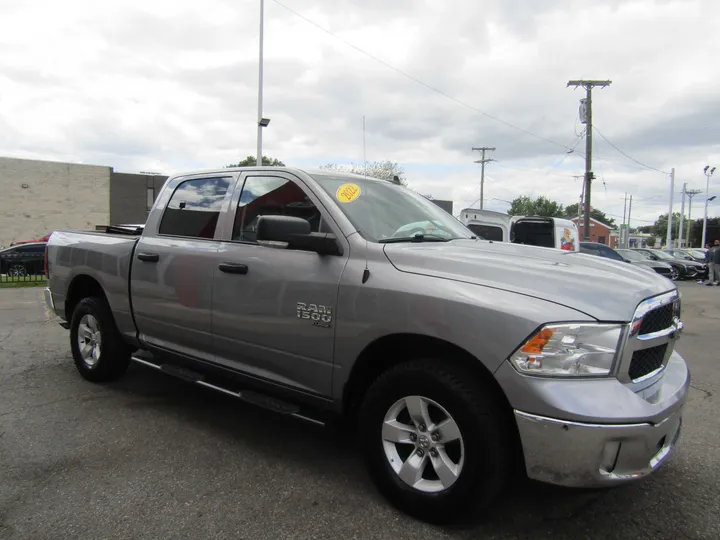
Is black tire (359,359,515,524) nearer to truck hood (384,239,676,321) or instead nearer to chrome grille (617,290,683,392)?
truck hood (384,239,676,321)

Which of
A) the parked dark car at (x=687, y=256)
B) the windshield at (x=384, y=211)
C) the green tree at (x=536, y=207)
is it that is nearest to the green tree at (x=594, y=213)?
the green tree at (x=536, y=207)

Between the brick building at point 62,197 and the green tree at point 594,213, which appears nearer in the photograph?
the brick building at point 62,197

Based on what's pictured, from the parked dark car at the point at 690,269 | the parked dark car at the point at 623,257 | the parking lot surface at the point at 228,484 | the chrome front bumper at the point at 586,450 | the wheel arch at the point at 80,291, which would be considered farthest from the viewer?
the parked dark car at the point at 690,269

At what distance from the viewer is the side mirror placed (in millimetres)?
2980

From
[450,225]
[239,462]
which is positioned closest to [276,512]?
[239,462]

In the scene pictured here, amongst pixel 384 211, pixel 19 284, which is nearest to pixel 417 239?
pixel 384 211

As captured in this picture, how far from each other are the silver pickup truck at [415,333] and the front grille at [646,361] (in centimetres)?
1

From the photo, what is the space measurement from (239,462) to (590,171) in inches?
1118

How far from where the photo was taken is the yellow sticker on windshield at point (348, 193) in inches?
131

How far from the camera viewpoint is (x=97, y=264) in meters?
4.66

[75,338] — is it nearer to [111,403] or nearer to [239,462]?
[111,403]

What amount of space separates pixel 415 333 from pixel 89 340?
3.67 metres

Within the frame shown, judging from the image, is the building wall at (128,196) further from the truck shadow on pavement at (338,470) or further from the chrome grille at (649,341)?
the chrome grille at (649,341)

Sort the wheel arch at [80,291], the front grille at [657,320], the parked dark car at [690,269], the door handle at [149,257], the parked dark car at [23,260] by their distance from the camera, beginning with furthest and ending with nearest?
1. the parked dark car at [690,269]
2. the parked dark car at [23,260]
3. the wheel arch at [80,291]
4. the door handle at [149,257]
5. the front grille at [657,320]
